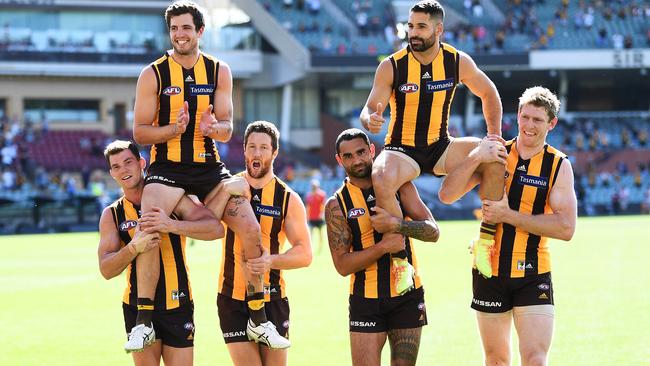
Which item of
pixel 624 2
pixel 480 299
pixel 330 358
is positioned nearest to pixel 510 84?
pixel 624 2

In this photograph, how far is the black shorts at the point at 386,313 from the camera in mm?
7270

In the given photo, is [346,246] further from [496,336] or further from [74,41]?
[74,41]

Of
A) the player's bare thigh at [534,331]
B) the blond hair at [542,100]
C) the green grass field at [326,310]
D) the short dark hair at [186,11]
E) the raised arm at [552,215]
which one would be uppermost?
the short dark hair at [186,11]

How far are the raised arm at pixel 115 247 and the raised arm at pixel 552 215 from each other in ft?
7.91

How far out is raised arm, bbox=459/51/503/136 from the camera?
7.92 meters

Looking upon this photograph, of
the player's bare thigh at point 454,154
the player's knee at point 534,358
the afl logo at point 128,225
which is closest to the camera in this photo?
the player's knee at point 534,358

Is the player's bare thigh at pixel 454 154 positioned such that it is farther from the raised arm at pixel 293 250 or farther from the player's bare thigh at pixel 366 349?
the player's bare thigh at pixel 366 349

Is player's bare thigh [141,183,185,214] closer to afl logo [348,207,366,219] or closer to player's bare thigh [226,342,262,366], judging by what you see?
player's bare thigh [226,342,262,366]

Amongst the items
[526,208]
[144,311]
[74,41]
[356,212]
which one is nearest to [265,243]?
[356,212]

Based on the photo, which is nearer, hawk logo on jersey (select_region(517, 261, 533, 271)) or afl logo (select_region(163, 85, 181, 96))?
hawk logo on jersey (select_region(517, 261, 533, 271))

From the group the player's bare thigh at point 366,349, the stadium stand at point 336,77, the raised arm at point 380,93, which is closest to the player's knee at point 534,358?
the player's bare thigh at point 366,349

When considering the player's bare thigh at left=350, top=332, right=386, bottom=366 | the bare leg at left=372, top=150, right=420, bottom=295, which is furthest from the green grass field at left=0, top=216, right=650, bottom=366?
the bare leg at left=372, top=150, right=420, bottom=295

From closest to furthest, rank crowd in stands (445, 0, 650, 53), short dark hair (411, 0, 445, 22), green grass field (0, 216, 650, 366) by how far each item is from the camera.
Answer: short dark hair (411, 0, 445, 22), green grass field (0, 216, 650, 366), crowd in stands (445, 0, 650, 53)

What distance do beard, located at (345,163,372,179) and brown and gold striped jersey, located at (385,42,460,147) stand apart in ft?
1.49
